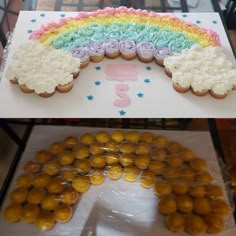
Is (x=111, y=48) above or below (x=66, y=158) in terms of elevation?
above

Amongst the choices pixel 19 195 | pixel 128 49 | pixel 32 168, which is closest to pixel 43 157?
pixel 32 168

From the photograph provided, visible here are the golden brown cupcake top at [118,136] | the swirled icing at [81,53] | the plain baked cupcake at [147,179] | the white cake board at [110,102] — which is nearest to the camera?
the white cake board at [110,102]

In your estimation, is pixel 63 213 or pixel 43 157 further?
pixel 43 157

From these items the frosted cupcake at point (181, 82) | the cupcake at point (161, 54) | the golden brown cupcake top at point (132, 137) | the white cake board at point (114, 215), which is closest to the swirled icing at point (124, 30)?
the cupcake at point (161, 54)

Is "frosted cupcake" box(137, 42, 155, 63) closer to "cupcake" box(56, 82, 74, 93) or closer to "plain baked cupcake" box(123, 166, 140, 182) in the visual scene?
"cupcake" box(56, 82, 74, 93)

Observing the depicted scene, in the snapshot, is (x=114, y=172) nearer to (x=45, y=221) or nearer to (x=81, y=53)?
(x=45, y=221)

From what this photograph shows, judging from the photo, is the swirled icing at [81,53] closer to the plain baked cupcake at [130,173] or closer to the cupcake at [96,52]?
the cupcake at [96,52]
